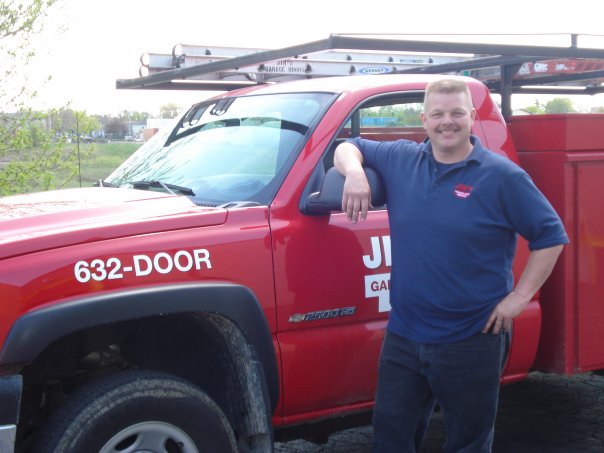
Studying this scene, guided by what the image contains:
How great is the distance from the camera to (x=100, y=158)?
11172 mm

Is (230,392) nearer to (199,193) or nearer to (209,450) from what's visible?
(209,450)

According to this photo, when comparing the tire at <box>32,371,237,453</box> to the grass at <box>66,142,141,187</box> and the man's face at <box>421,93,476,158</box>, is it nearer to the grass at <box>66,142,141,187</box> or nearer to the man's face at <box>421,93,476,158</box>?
the man's face at <box>421,93,476,158</box>

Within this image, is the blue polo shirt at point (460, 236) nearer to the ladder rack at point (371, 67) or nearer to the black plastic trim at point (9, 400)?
the ladder rack at point (371, 67)

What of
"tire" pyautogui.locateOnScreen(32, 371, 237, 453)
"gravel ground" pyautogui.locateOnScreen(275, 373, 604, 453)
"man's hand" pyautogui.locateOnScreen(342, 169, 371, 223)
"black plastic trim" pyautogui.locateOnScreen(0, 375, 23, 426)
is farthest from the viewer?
"gravel ground" pyautogui.locateOnScreen(275, 373, 604, 453)

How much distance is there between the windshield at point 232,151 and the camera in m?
3.55

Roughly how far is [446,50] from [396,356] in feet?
4.40

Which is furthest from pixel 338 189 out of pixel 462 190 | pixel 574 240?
pixel 574 240

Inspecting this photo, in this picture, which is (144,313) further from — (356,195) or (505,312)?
(505,312)

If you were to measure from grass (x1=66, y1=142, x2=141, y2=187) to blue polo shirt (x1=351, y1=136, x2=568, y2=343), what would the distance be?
5.65 metres

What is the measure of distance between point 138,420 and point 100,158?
8655 millimetres

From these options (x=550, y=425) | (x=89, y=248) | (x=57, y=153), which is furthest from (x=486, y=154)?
(x=57, y=153)

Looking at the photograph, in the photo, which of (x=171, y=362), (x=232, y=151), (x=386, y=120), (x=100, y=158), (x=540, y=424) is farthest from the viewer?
(x=100, y=158)

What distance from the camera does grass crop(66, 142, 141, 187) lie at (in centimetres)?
832

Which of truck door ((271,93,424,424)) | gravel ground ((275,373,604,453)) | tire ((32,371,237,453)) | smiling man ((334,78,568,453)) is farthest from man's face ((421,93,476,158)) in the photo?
gravel ground ((275,373,604,453))
